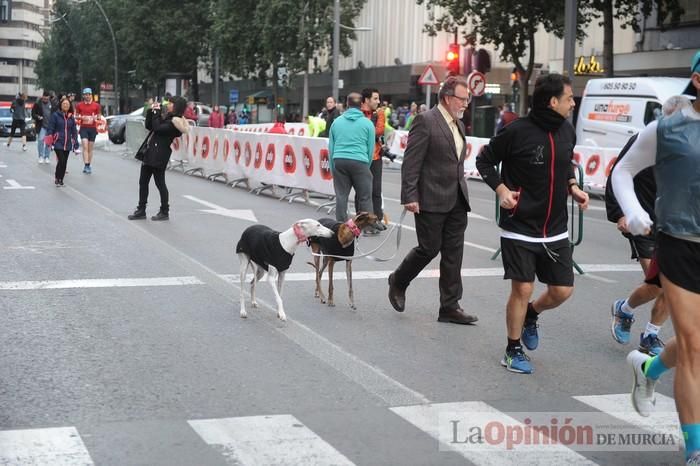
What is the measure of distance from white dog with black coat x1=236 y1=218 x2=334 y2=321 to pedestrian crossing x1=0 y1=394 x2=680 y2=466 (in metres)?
2.56

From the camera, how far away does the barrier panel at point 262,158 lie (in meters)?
18.6

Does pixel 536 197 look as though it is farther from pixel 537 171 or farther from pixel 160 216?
pixel 160 216

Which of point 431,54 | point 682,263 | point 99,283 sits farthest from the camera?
point 431,54

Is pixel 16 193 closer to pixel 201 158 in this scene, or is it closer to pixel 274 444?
A: pixel 201 158

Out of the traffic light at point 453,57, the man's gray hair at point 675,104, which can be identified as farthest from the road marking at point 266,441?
the traffic light at point 453,57

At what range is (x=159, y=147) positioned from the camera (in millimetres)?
15219

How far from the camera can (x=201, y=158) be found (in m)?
25.1

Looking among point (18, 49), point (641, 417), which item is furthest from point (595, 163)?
point (18, 49)

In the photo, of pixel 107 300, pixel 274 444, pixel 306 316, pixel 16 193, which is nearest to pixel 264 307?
pixel 306 316

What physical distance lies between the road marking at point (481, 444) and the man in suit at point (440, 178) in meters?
2.42

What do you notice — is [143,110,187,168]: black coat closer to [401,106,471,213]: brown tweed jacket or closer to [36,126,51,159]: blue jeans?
[401,106,471,213]: brown tweed jacket

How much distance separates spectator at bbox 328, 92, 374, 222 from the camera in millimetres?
12477

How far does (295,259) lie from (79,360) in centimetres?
510

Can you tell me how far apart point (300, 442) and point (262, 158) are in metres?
15.8
